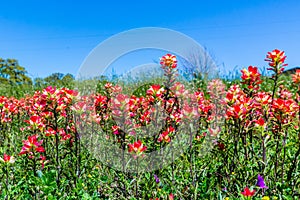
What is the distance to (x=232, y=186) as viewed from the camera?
8.30 feet

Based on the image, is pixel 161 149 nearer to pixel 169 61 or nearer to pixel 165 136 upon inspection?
pixel 165 136

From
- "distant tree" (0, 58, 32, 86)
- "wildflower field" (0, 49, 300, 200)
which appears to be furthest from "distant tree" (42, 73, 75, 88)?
"distant tree" (0, 58, 32, 86)

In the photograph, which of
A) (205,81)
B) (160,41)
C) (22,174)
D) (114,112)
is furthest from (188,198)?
(205,81)

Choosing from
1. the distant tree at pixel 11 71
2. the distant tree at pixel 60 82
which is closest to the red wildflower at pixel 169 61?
the distant tree at pixel 60 82

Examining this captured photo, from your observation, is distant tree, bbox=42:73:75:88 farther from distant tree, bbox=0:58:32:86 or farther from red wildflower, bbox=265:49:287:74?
A: distant tree, bbox=0:58:32:86

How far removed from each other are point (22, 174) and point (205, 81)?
22.1 ft

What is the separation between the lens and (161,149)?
2.86m

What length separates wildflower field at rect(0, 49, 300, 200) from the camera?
230cm

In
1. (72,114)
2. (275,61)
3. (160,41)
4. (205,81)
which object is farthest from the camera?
(205,81)

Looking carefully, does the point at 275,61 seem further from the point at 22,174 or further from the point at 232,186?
the point at 22,174

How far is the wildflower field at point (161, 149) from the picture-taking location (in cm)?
230

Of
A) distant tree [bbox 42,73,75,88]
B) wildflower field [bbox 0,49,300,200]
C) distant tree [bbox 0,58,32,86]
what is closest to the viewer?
wildflower field [bbox 0,49,300,200]

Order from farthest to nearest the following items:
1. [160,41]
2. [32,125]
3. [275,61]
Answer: [160,41] < [32,125] < [275,61]

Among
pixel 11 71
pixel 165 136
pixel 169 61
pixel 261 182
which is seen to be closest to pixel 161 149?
pixel 165 136
